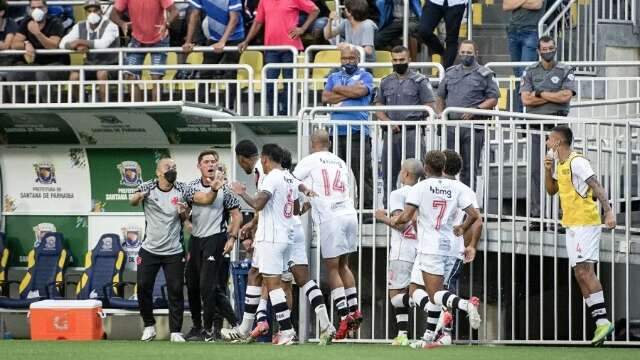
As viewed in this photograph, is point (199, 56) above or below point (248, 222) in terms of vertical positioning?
above

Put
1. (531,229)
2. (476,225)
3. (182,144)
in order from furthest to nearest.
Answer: (182,144) < (531,229) < (476,225)

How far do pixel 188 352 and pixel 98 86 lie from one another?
7.64 m

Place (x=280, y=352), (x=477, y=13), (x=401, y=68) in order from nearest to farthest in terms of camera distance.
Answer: (x=280, y=352) → (x=401, y=68) → (x=477, y=13)

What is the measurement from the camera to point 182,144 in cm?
2166

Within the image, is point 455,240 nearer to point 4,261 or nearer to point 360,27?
point 360,27

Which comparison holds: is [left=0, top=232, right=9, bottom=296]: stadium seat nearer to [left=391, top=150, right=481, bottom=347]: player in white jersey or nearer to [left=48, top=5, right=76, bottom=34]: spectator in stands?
[left=48, top=5, right=76, bottom=34]: spectator in stands

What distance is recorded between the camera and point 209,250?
18.3 metres

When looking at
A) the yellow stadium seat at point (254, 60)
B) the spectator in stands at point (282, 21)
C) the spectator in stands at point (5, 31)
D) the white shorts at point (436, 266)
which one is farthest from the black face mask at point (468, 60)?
the spectator in stands at point (5, 31)

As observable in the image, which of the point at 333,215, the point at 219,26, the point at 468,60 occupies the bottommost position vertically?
the point at 333,215

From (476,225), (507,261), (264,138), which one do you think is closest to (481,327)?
(507,261)

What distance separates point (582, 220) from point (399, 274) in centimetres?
188

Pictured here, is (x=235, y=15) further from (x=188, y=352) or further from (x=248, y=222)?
(x=188, y=352)

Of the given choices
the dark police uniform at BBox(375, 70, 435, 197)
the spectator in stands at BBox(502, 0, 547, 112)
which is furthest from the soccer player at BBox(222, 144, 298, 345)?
the spectator in stands at BBox(502, 0, 547, 112)

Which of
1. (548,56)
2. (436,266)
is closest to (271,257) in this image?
(436,266)
